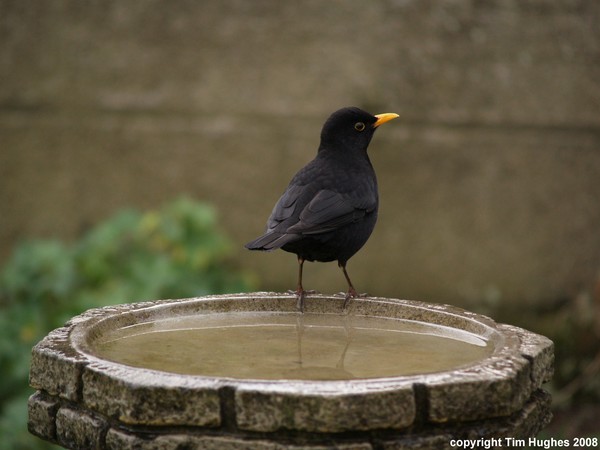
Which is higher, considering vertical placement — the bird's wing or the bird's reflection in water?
the bird's wing

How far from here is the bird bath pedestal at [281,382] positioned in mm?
2039

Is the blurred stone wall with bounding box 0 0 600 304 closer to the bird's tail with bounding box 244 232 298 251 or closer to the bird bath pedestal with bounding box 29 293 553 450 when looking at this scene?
the bird's tail with bounding box 244 232 298 251

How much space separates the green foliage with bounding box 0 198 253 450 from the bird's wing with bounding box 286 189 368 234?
1.65 metres

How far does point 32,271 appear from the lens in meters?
5.12

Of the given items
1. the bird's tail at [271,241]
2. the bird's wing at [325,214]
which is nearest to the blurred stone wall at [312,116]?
the bird's wing at [325,214]

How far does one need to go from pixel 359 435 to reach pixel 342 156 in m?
1.83

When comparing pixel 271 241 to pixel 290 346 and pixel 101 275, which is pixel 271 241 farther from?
pixel 101 275

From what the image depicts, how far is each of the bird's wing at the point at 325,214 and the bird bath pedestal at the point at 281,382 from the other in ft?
1.51

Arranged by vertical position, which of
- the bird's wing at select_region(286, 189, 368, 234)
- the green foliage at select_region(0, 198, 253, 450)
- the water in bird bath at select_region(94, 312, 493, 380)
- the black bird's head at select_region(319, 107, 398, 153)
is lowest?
the green foliage at select_region(0, 198, 253, 450)

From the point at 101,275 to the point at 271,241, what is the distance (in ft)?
6.84

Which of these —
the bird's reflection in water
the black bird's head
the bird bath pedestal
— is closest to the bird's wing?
the black bird's head

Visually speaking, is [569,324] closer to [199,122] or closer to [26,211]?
[199,122]

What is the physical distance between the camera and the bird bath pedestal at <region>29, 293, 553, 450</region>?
204 cm

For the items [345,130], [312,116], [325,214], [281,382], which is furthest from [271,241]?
[312,116]
